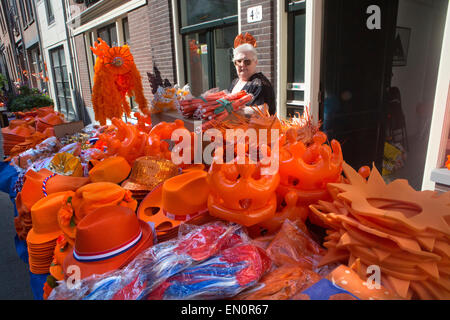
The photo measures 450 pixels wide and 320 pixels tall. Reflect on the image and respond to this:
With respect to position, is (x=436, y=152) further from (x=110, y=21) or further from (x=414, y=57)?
(x=110, y=21)

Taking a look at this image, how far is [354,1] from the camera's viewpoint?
3.03m

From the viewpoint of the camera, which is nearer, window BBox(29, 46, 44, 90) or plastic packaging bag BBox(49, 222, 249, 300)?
plastic packaging bag BBox(49, 222, 249, 300)

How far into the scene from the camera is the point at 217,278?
79 centimetres

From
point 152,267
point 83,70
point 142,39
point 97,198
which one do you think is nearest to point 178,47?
point 142,39

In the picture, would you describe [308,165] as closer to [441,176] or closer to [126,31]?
[441,176]

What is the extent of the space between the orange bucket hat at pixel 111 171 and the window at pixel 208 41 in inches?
118

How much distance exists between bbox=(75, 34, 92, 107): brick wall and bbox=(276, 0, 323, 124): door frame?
24.5ft

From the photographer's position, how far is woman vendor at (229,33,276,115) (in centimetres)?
252

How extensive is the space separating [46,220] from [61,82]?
1334 cm

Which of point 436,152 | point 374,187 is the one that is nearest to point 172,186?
point 374,187

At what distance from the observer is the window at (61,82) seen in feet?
38.4

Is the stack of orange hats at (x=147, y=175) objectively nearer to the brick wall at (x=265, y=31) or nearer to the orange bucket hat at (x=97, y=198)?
the orange bucket hat at (x=97, y=198)

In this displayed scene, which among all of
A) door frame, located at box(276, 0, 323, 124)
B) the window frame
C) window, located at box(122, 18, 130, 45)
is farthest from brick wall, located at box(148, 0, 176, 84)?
the window frame

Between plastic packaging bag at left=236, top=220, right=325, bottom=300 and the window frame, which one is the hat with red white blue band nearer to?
plastic packaging bag at left=236, top=220, right=325, bottom=300
